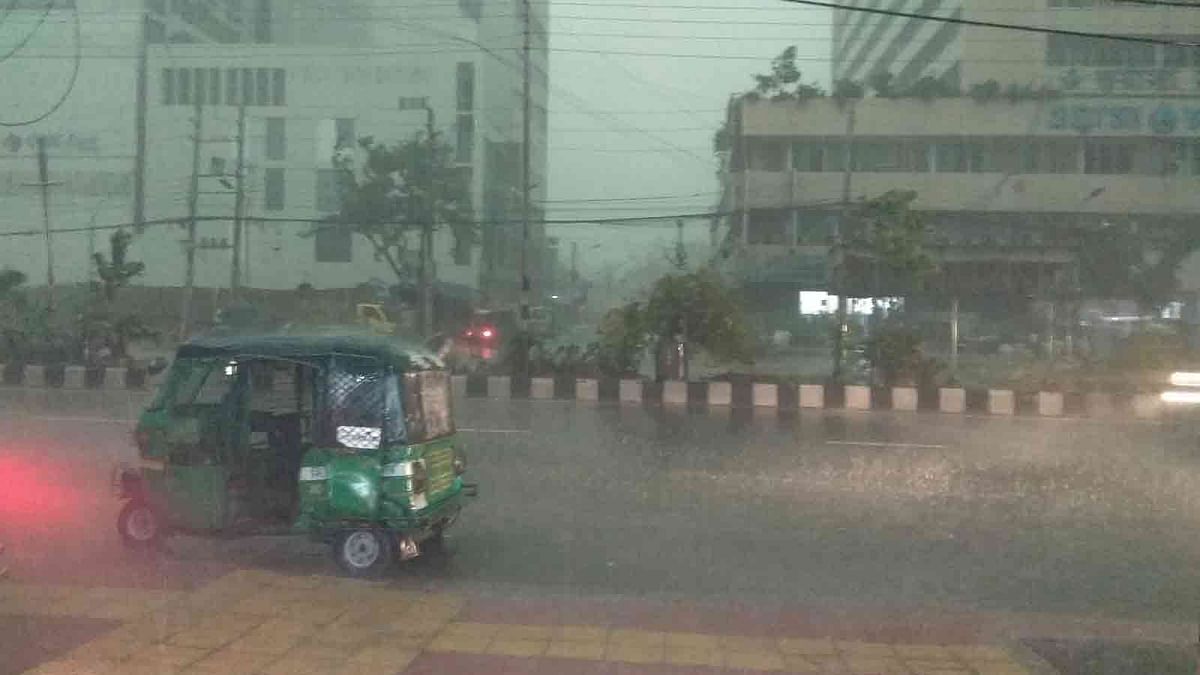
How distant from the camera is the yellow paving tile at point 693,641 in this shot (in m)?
6.27

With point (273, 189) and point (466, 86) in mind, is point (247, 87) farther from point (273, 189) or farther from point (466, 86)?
point (466, 86)

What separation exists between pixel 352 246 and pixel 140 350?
5778mm

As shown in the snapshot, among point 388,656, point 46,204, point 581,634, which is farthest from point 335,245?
point 388,656

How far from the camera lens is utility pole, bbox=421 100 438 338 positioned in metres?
29.6

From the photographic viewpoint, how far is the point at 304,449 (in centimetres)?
859

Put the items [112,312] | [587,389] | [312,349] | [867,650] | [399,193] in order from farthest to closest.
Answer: [399,193] < [112,312] < [587,389] < [312,349] < [867,650]

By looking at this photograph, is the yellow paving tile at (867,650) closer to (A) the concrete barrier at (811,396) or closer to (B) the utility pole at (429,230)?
(A) the concrete barrier at (811,396)

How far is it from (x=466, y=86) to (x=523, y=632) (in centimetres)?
2503

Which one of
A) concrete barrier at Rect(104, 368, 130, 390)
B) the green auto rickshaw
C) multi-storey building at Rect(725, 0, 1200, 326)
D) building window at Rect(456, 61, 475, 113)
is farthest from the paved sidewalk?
multi-storey building at Rect(725, 0, 1200, 326)

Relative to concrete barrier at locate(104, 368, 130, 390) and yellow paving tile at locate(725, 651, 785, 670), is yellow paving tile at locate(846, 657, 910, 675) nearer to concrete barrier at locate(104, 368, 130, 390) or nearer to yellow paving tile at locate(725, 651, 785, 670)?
yellow paving tile at locate(725, 651, 785, 670)

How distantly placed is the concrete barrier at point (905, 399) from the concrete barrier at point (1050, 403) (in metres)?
2.21

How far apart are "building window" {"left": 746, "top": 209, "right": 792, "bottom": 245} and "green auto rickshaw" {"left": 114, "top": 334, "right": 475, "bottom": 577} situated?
3021 centimetres

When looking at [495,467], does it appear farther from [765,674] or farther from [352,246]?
[352,246]

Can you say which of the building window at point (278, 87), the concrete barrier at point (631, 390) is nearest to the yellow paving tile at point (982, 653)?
the concrete barrier at point (631, 390)
